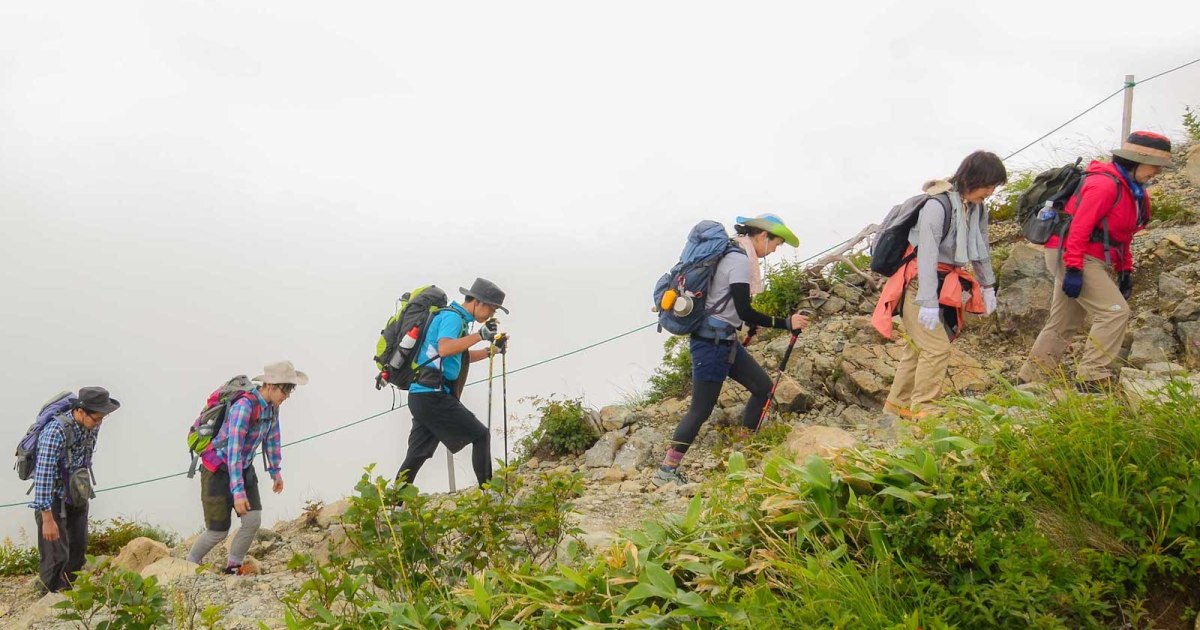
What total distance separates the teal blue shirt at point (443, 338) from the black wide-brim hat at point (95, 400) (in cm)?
275

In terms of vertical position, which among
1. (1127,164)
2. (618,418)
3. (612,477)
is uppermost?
(1127,164)

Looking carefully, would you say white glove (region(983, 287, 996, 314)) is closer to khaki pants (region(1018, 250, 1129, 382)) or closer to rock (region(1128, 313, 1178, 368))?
khaki pants (region(1018, 250, 1129, 382))

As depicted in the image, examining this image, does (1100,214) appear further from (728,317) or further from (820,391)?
(820,391)

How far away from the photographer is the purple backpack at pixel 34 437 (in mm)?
7023

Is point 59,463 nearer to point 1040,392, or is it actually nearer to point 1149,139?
point 1040,392

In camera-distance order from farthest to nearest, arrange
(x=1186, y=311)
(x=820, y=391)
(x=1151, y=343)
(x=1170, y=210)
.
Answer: (x=1170, y=210) → (x=820, y=391) → (x=1186, y=311) → (x=1151, y=343)

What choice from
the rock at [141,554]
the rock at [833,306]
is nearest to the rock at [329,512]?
the rock at [141,554]

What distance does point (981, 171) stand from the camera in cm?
579

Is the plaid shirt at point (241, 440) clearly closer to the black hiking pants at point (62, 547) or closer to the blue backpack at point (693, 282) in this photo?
the black hiking pants at point (62, 547)

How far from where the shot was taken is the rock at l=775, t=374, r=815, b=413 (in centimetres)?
892

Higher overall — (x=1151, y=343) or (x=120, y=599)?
(x=120, y=599)

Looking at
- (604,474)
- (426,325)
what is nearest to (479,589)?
(426,325)

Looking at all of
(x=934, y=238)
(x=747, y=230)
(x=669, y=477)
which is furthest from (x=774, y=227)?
(x=669, y=477)

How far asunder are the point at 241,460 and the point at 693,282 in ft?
13.1
